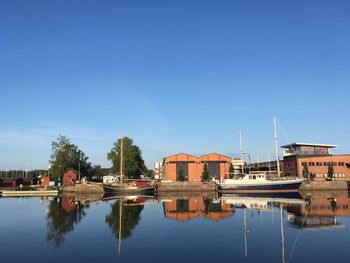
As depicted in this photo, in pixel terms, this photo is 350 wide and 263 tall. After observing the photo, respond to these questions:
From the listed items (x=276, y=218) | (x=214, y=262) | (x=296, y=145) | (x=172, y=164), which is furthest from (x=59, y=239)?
(x=296, y=145)

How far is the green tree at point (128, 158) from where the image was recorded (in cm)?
11175

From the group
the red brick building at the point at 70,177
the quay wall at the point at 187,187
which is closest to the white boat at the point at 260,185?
the quay wall at the point at 187,187

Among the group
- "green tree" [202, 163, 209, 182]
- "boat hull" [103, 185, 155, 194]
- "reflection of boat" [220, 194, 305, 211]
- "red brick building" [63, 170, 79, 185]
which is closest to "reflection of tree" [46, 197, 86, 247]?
"reflection of boat" [220, 194, 305, 211]

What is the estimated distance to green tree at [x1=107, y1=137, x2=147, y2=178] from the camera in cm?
11175

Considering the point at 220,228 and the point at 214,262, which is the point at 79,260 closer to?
the point at 214,262

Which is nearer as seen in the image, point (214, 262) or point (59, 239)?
point (214, 262)

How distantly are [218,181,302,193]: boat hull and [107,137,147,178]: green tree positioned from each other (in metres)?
38.3

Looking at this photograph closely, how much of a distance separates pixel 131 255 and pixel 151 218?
1790 cm

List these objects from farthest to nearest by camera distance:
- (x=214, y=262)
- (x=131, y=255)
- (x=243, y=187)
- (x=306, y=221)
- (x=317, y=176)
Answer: (x=317, y=176), (x=243, y=187), (x=306, y=221), (x=131, y=255), (x=214, y=262)

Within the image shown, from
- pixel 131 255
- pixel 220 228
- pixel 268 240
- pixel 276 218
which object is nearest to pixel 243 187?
pixel 276 218

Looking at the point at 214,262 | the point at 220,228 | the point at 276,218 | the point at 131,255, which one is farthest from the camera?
the point at 276,218

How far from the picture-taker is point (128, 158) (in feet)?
367

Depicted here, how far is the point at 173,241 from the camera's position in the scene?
80.2 feet

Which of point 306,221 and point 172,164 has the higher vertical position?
point 172,164
